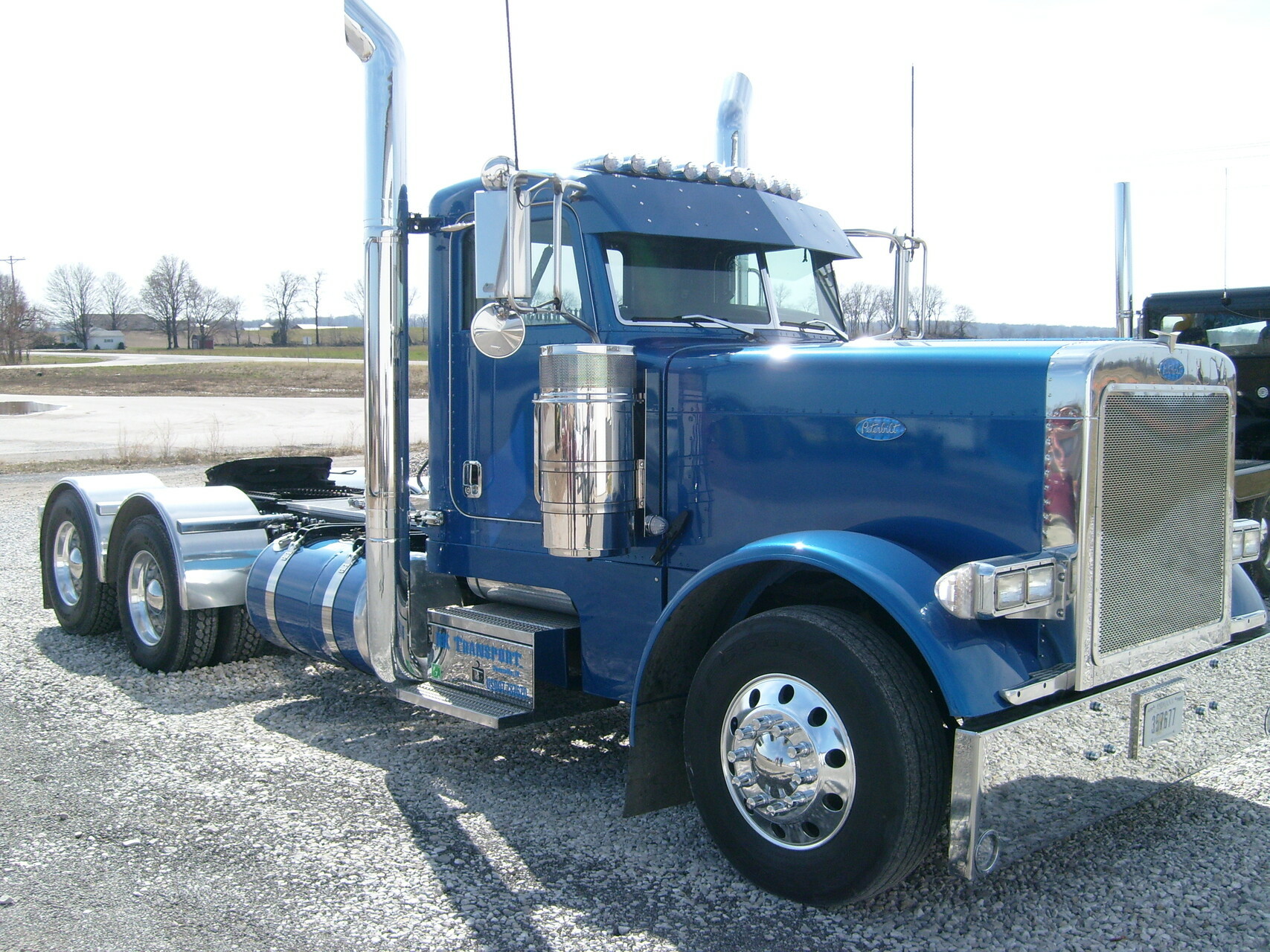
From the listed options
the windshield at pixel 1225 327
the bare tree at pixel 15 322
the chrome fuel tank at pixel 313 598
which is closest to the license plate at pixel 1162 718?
the chrome fuel tank at pixel 313 598

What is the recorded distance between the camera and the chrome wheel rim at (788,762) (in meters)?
3.21

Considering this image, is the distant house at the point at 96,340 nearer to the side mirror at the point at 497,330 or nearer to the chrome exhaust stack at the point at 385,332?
the chrome exhaust stack at the point at 385,332

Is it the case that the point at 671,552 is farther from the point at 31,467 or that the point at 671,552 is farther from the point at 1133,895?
the point at 31,467

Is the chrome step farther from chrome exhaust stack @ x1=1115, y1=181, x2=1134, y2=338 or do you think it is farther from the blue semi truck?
chrome exhaust stack @ x1=1115, y1=181, x2=1134, y2=338

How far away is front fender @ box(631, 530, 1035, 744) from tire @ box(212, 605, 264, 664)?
3840 millimetres

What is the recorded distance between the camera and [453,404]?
4.70 metres

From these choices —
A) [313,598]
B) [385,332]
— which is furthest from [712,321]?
[313,598]

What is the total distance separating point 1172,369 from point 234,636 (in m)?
4.94

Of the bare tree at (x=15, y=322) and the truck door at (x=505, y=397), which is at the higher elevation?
the bare tree at (x=15, y=322)

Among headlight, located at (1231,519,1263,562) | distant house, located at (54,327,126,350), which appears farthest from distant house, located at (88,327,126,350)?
headlight, located at (1231,519,1263,562)

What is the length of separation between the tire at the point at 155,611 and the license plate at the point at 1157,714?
469 cm

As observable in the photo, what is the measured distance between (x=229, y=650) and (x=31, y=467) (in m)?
12.8

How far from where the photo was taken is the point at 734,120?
5637 mm

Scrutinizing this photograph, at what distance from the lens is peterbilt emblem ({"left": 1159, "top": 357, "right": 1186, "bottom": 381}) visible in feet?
11.0
